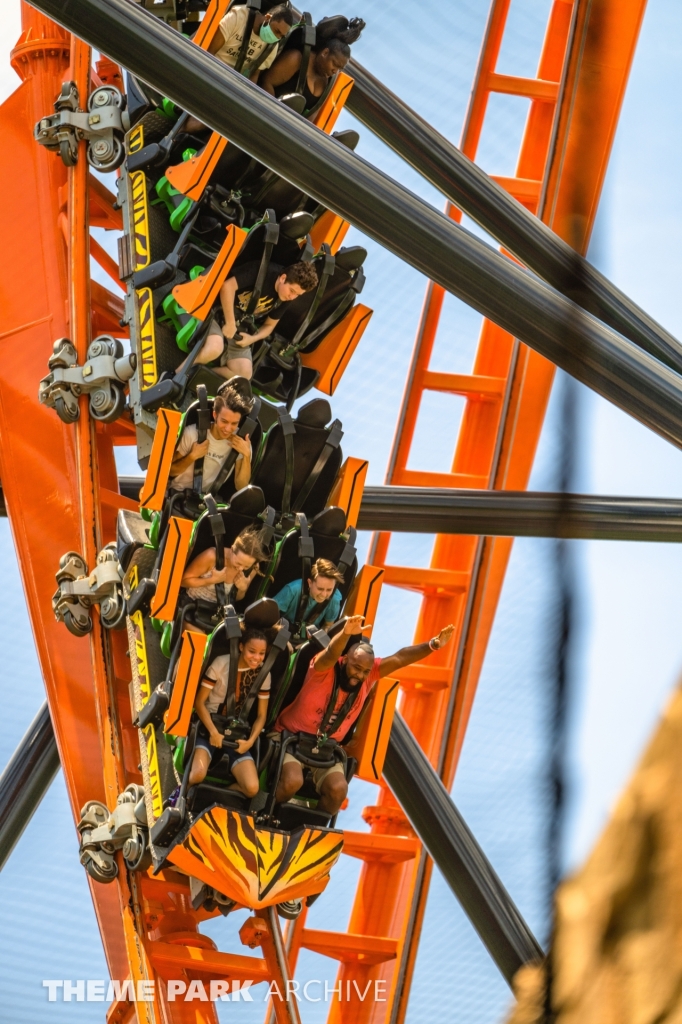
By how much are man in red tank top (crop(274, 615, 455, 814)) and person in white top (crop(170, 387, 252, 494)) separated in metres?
0.67

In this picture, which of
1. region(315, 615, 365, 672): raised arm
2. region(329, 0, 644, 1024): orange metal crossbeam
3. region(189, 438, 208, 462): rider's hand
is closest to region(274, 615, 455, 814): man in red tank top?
region(315, 615, 365, 672): raised arm

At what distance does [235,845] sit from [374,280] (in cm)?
539

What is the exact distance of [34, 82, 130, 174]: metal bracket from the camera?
6871mm

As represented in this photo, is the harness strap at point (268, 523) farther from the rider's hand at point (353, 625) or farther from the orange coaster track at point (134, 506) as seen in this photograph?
the orange coaster track at point (134, 506)

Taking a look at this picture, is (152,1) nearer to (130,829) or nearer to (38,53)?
(38,53)

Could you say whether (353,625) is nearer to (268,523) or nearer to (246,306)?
(268,523)

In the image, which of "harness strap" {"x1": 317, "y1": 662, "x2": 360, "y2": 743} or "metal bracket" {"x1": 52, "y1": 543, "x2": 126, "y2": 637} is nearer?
"harness strap" {"x1": 317, "y1": 662, "x2": 360, "y2": 743}

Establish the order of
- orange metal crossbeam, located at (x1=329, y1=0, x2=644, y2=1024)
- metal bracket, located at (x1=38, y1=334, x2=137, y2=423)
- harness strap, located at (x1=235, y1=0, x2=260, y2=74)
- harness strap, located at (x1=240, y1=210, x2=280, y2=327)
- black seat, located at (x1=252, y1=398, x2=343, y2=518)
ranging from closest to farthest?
black seat, located at (x1=252, y1=398, x2=343, y2=518), harness strap, located at (x1=240, y1=210, x2=280, y2=327), harness strap, located at (x1=235, y1=0, x2=260, y2=74), metal bracket, located at (x1=38, y1=334, x2=137, y2=423), orange metal crossbeam, located at (x1=329, y1=0, x2=644, y2=1024)

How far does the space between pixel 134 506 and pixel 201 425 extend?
1.57 m

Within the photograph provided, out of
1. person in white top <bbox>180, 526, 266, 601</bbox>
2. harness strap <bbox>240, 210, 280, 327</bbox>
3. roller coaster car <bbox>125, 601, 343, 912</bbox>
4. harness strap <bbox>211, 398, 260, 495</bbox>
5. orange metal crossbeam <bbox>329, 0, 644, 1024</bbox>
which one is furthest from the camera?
orange metal crossbeam <bbox>329, 0, 644, 1024</bbox>

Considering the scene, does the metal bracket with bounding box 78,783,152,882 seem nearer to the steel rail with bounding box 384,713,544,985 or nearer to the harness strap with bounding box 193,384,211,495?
the harness strap with bounding box 193,384,211,495

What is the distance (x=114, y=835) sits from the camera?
19.4ft

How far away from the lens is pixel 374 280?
9.91 m

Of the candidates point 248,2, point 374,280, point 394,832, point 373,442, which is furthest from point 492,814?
point 248,2
